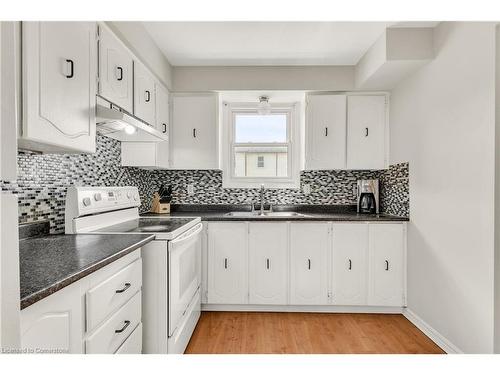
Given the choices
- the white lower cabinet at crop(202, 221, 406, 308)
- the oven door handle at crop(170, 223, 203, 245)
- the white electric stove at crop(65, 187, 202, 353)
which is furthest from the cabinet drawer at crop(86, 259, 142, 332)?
the white lower cabinet at crop(202, 221, 406, 308)

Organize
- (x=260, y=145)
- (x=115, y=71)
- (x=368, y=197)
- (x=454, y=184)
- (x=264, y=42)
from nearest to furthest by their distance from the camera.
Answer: (x=115, y=71)
(x=454, y=184)
(x=264, y=42)
(x=368, y=197)
(x=260, y=145)

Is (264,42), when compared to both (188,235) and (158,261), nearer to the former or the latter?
(188,235)

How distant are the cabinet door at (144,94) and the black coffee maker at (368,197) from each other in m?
2.17

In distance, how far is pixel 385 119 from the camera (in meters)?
3.10

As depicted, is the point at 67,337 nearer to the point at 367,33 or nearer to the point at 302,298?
the point at 302,298

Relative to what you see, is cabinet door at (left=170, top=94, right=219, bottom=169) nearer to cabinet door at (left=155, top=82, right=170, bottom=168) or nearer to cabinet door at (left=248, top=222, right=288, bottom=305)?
cabinet door at (left=155, top=82, right=170, bottom=168)

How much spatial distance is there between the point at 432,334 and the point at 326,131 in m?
1.96

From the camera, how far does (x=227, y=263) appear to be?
2855 millimetres

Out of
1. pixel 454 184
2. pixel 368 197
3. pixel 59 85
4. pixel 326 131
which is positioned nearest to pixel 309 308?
pixel 368 197

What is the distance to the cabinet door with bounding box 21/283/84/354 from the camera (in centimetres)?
83

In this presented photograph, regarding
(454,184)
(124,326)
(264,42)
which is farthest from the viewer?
(264,42)

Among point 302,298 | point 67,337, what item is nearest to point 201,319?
point 302,298

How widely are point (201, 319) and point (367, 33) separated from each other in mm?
2762

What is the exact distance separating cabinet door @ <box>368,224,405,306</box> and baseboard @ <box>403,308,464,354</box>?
0.43 feet
